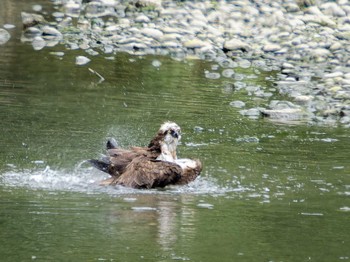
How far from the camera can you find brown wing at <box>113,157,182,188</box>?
11320mm

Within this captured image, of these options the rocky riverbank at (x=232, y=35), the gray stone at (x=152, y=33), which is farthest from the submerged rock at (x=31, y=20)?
the gray stone at (x=152, y=33)

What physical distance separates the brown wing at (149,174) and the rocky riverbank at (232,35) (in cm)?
601

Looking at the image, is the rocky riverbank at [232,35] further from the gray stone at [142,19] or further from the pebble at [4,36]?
the pebble at [4,36]

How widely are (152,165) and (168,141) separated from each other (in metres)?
0.46

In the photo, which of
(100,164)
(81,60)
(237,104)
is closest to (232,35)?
(81,60)

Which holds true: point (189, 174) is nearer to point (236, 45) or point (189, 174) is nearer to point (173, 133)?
point (173, 133)

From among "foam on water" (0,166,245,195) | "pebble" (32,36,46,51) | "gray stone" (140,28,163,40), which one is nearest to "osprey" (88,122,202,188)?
"foam on water" (0,166,245,195)

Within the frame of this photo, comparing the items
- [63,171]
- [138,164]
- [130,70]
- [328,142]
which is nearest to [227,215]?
[138,164]

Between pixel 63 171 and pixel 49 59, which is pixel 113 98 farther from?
pixel 63 171

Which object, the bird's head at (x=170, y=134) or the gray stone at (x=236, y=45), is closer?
the bird's head at (x=170, y=134)

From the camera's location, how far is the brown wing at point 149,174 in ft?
37.1

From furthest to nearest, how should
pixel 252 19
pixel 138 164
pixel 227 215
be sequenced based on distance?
1. pixel 252 19
2. pixel 138 164
3. pixel 227 215

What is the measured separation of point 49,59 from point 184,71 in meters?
2.77

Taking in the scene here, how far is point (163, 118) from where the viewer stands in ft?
50.6
